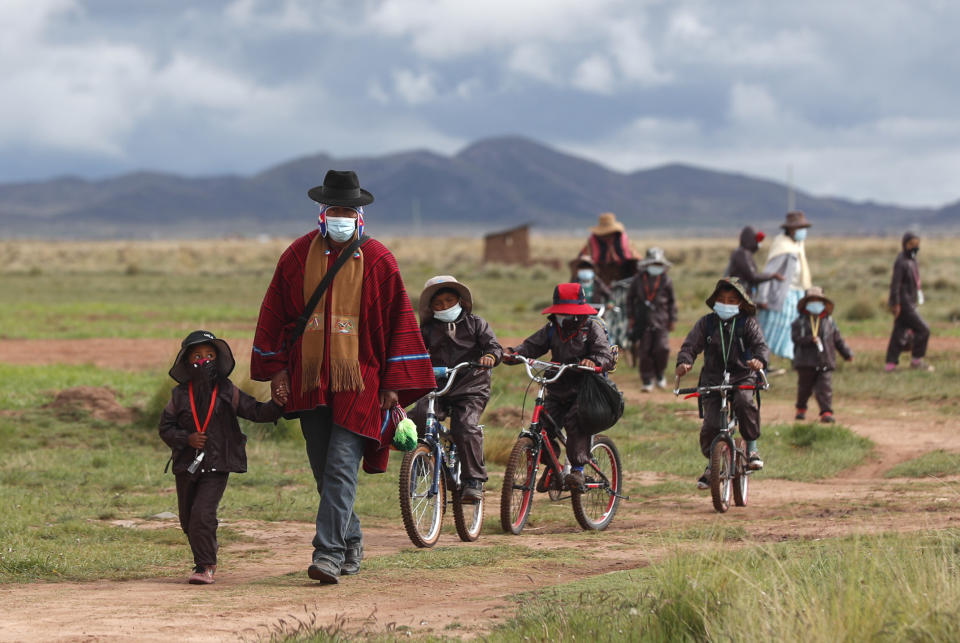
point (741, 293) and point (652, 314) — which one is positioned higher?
point (741, 293)

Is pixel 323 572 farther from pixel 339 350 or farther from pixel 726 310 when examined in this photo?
pixel 726 310

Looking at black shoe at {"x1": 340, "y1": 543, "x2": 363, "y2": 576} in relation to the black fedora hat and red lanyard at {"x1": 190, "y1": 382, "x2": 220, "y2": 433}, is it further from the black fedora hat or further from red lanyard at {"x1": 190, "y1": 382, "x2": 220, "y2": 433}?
the black fedora hat

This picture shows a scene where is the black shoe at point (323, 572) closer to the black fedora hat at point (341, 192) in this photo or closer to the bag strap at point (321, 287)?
the bag strap at point (321, 287)

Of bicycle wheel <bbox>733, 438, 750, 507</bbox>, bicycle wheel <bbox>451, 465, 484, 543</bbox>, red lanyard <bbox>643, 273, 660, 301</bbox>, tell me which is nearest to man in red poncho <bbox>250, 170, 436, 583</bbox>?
bicycle wheel <bbox>451, 465, 484, 543</bbox>

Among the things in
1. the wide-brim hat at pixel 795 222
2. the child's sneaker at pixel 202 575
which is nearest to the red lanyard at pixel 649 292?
the wide-brim hat at pixel 795 222

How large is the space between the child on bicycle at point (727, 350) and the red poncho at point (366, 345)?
3.33 metres

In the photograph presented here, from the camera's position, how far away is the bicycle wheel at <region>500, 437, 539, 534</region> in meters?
8.62

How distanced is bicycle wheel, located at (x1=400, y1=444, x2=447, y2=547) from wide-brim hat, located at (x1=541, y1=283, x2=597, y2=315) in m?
1.43

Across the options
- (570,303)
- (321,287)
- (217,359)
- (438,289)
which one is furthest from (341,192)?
(570,303)

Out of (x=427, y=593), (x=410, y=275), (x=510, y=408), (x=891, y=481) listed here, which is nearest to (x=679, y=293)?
(x=410, y=275)

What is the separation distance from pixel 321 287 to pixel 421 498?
6.75 ft

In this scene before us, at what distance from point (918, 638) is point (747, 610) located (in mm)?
642

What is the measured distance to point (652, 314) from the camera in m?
17.2

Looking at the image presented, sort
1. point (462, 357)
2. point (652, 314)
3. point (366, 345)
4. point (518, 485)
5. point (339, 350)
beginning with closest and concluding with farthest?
point (339, 350)
point (366, 345)
point (462, 357)
point (518, 485)
point (652, 314)
